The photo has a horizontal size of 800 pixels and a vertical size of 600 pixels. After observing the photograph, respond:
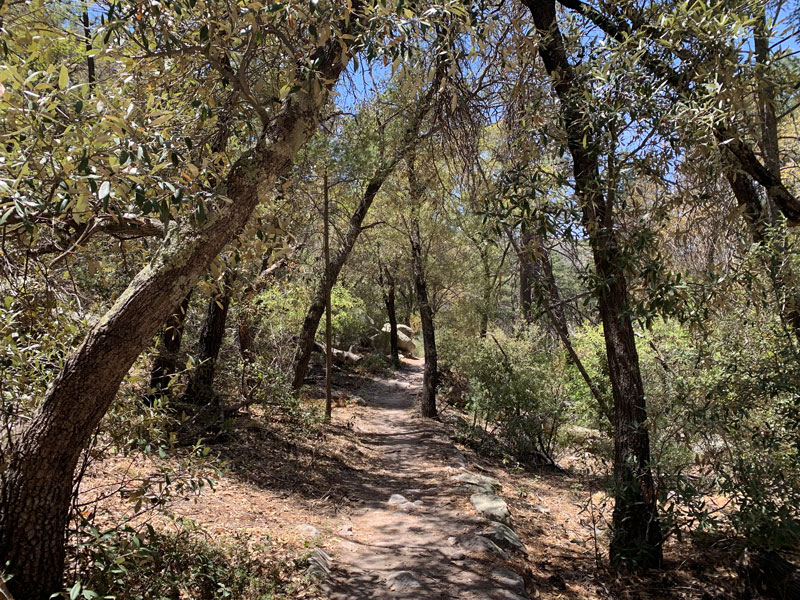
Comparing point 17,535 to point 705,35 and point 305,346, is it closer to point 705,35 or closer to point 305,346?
point 705,35

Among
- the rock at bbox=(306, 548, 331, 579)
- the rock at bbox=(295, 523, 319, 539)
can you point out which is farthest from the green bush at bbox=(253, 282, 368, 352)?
the rock at bbox=(306, 548, 331, 579)

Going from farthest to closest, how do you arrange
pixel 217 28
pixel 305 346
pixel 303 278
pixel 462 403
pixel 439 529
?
pixel 462 403
pixel 303 278
pixel 305 346
pixel 439 529
pixel 217 28

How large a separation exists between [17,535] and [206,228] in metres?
1.82

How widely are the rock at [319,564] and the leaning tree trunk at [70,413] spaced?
1.98m

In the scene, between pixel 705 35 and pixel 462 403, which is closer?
pixel 705 35

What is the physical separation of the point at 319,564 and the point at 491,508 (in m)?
2.47

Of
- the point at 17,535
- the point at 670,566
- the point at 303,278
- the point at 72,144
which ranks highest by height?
the point at 303,278

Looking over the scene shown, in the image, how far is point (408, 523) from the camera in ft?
19.2

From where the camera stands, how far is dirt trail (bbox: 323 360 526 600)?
4.18m

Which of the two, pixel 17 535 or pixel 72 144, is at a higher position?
pixel 72 144

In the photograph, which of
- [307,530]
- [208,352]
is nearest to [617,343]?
[307,530]

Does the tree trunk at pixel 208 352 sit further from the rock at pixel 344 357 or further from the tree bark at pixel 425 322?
the rock at pixel 344 357

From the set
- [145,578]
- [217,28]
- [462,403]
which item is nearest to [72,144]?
[217,28]

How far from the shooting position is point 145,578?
3.29 metres
